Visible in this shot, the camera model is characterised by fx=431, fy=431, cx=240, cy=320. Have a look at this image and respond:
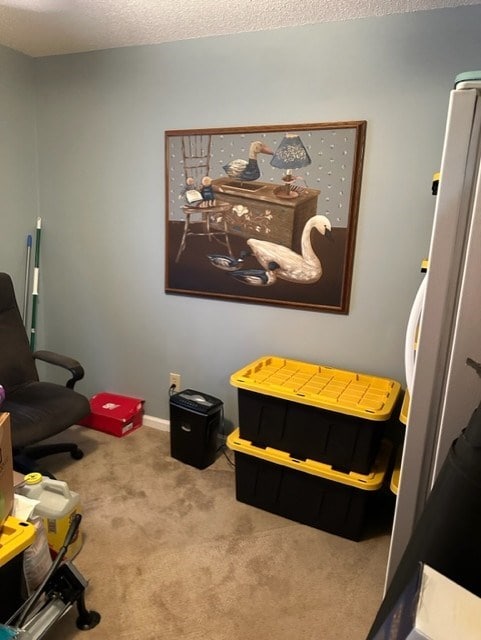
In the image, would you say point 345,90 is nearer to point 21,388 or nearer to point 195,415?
point 195,415

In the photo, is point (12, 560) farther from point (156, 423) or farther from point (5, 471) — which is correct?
point (156, 423)

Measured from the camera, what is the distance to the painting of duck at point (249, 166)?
2.28 m

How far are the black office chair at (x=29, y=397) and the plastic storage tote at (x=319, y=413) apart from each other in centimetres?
91

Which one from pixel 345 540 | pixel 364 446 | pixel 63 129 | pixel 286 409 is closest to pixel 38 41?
pixel 63 129

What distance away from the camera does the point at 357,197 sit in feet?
7.02

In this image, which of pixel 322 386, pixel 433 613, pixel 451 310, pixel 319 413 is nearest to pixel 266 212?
pixel 322 386

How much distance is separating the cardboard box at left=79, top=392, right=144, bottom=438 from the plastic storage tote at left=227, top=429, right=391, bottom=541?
0.95 metres

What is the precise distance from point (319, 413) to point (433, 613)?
1.23 metres

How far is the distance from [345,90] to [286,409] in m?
1.55

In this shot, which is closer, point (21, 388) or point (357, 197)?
point (357, 197)


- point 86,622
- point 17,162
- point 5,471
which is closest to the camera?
point 5,471

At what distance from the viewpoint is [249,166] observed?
2.32 m

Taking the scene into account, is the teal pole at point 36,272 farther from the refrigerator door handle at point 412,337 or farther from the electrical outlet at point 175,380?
the refrigerator door handle at point 412,337

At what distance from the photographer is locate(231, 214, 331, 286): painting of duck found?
88.0 inches
